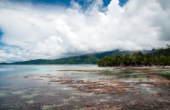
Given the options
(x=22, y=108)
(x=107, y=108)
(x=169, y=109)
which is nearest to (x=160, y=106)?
(x=169, y=109)

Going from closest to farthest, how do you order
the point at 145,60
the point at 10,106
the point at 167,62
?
the point at 10,106 < the point at 167,62 < the point at 145,60

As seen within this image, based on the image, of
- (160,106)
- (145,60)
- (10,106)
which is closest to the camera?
(160,106)

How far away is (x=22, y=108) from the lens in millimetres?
14930

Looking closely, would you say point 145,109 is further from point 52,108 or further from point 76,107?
point 52,108

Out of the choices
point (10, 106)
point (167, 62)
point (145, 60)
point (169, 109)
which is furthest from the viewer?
point (145, 60)

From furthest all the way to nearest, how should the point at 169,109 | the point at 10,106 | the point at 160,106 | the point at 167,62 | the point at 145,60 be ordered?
the point at 145,60 < the point at 167,62 < the point at 10,106 < the point at 160,106 < the point at 169,109

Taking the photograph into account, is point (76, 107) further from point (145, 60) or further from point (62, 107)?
point (145, 60)

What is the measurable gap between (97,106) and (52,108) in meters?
5.96

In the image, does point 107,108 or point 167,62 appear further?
point 167,62

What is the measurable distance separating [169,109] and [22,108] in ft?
61.5

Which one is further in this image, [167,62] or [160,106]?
[167,62]

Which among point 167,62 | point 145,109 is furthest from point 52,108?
point 167,62

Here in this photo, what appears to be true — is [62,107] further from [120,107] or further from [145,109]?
[145,109]

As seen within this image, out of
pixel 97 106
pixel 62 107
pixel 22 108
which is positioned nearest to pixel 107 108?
pixel 97 106
